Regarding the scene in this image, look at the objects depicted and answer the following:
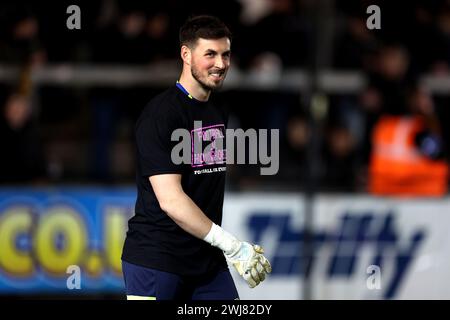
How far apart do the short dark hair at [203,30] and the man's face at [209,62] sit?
0.03m

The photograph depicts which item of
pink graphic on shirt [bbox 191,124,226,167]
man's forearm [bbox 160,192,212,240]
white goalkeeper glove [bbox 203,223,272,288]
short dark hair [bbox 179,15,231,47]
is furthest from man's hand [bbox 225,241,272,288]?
short dark hair [bbox 179,15,231,47]


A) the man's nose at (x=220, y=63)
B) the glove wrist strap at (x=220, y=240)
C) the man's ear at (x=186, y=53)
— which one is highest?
the man's ear at (x=186, y=53)

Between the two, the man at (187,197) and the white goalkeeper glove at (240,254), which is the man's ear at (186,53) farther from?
the white goalkeeper glove at (240,254)

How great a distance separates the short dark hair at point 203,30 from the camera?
630cm

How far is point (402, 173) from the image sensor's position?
1095 centimetres

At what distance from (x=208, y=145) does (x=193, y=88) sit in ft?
1.08

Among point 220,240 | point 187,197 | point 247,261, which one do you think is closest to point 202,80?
point 187,197

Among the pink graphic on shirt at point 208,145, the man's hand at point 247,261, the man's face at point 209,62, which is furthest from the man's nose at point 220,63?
the man's hand at point 247,261

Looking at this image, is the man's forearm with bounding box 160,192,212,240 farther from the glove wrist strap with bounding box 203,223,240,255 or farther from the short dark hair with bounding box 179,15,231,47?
the short dark hair with bounding box 179,15,231,47

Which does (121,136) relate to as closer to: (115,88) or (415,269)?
(115,88)

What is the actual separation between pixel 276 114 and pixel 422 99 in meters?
1.42

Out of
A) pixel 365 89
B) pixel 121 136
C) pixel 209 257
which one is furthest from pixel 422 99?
pixel 209 257

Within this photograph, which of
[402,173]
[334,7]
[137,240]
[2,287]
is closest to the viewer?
[137,240]

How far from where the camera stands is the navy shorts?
6.36 m
